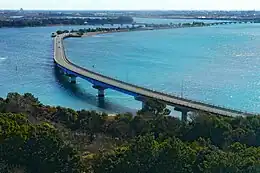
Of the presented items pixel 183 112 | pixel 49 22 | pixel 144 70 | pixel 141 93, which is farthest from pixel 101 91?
pixel 49 22

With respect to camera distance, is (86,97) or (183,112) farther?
(86,97)

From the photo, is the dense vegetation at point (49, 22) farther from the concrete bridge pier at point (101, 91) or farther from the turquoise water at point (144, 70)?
the concrete bridge pier at point (101, 91)

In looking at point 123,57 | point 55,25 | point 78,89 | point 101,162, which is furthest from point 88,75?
point 55,25

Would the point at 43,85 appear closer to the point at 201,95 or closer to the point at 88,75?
the point at 88,75

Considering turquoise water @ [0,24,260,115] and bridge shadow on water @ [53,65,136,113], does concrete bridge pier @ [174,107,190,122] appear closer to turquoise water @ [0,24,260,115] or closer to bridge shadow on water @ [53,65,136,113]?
bridge shadow on water @ [53,65,136,113]

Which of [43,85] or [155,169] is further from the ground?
[155,169]

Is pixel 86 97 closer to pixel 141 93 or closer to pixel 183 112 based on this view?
pixel 141 93

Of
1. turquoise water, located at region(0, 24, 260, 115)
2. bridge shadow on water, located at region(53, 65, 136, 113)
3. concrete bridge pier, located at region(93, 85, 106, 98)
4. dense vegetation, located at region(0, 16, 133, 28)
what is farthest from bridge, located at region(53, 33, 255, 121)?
dense vegetation, located at region(0, 16, 133, 28)

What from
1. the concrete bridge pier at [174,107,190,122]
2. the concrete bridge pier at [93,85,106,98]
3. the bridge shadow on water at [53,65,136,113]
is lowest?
the bridge shadow on water at [53,65,136,113]
